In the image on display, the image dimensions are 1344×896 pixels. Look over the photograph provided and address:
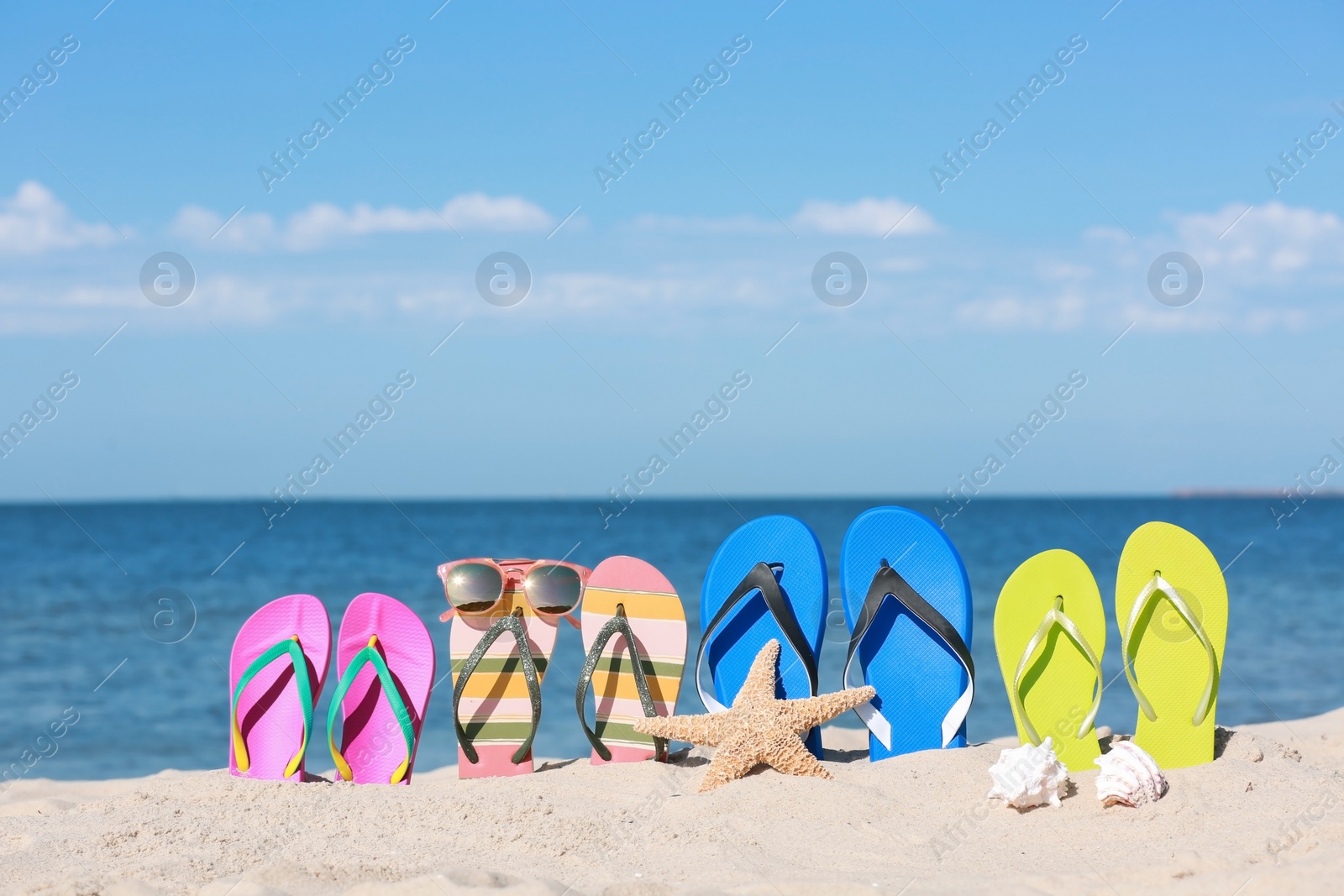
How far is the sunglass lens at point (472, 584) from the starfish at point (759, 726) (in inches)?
31.3

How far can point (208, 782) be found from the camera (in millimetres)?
3826

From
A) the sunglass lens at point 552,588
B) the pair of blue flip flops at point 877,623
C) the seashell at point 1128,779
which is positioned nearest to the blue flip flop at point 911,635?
the pair of blue flip flops at point 877,623

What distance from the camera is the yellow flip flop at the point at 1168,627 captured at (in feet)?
12.1

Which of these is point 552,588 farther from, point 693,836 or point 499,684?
point 693,836

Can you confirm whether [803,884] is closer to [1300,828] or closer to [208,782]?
[1300,828]

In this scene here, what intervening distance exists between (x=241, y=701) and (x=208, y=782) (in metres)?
0.36

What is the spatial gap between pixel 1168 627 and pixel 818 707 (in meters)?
1.37

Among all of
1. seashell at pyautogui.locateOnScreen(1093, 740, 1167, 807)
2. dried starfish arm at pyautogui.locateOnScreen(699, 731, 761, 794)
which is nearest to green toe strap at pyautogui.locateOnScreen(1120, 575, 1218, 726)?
seashell at pyautogui.locateOnScreen(1093, 740, 1167, 807)

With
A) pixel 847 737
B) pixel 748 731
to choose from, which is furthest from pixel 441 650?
pixel 748 731

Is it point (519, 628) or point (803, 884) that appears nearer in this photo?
point (803, 884)

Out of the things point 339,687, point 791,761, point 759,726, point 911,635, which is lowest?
point 791,761

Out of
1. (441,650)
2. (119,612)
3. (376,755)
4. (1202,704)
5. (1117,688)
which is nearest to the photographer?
(1202,704)

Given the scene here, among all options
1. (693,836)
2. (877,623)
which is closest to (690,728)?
(693,836)

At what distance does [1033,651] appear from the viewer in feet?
12.5
